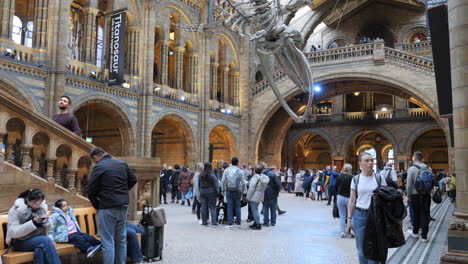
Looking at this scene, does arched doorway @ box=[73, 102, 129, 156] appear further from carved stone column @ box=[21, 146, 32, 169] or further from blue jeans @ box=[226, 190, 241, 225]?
carved stone column @ box=[21, 146, 32, 169]

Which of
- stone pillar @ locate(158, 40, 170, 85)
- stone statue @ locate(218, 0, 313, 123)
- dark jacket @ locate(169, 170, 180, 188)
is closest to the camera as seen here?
stone statue @ locate(218, 0, 313, 123)

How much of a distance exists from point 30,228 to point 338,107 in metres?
29.4

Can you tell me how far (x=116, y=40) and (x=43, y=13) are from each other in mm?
2770

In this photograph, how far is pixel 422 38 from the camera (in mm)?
30328

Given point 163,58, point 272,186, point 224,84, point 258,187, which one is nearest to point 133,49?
point 163,58

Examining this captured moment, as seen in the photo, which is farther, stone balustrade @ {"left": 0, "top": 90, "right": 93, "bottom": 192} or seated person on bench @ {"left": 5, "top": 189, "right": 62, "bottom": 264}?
stone balustrade @ {"left": 0, "top": 90, "right": 93, "bottom": 192}

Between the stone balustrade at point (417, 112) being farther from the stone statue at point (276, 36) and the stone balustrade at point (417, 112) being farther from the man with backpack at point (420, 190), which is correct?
the man with backpack at point (420, 190)

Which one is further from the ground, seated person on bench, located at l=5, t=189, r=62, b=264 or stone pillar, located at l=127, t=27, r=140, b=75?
stone pillar, located at l=127, t=27, r=140, b=75

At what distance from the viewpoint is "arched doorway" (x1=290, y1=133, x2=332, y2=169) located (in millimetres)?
35281

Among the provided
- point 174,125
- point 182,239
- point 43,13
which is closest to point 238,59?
point 174,125

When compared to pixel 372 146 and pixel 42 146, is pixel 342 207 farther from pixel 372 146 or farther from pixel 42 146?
pixel 372 146

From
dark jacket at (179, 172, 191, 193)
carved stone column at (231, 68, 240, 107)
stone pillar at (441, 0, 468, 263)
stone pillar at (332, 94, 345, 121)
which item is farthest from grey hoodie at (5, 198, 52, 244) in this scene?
stone pillar at (332, 94, 345, 121)

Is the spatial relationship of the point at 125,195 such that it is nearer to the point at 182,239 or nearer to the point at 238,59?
the point at 182,239

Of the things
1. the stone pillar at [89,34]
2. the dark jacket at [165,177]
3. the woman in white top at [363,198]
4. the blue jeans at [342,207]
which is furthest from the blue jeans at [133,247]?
the stone pillar at [89,34]
